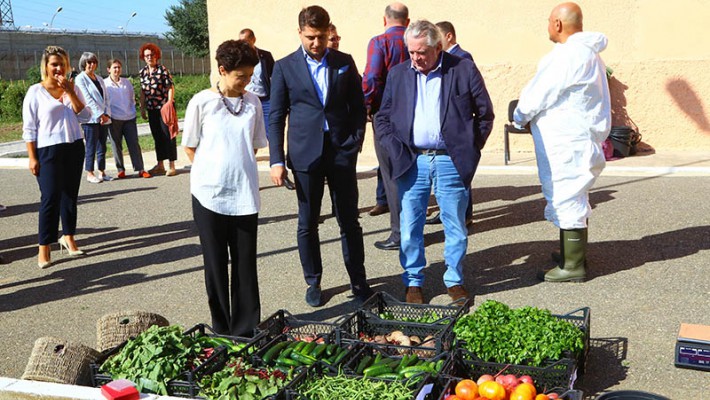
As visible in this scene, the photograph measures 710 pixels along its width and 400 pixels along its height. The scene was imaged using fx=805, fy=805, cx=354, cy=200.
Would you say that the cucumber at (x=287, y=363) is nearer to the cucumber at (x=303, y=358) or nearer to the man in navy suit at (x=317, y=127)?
the cucumber at (x=303, y=358)

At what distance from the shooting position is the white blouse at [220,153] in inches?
198

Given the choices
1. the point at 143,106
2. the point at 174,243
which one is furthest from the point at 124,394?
the point at 143,106

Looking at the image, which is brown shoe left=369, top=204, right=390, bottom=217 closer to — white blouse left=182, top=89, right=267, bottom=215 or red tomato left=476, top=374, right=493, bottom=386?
white blouse left=182, top=89, right=267, bottom=215

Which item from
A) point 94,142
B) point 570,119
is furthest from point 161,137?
point 570,119

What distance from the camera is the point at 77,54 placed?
54.8 m

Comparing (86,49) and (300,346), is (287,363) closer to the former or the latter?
(300,346)

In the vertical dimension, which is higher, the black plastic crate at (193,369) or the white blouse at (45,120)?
the white blouse at (45,120)

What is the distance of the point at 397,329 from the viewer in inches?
198

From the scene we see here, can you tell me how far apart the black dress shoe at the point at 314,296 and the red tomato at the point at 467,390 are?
7.80 ft

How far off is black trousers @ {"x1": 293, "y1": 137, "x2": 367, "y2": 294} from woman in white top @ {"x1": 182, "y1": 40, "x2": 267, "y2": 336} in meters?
0.71

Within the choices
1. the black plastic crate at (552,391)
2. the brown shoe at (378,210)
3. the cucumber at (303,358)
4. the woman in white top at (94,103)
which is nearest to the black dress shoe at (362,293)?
the cucumber at (303,358)

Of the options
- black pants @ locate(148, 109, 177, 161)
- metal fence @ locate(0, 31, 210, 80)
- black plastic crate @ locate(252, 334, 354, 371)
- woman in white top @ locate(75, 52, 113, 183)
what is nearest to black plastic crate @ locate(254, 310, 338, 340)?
black plastic crate @ locate(252, 334, 354, 371)

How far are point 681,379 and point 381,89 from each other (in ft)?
12.8

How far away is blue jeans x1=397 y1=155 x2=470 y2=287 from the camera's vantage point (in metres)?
5.77
